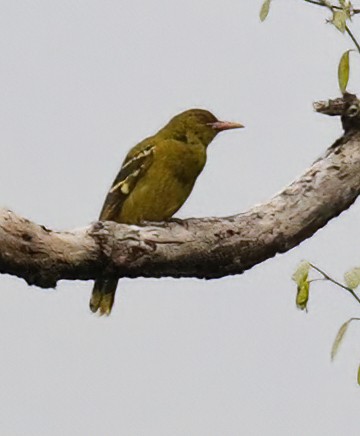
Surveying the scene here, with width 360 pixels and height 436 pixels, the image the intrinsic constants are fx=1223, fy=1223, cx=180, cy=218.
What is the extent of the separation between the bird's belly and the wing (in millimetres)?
48

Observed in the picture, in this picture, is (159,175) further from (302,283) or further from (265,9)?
(302,283)

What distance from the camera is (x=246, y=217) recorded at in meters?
4.08

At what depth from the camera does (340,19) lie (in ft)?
10.6

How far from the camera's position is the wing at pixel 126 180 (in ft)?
19.3

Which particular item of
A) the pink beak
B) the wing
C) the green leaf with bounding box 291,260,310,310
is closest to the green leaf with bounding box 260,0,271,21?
the green leaf with bounding box 291,260,310,310

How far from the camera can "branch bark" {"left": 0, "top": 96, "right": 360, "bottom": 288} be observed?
3.44m

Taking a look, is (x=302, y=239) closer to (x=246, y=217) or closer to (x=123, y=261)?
(x=246, y=217)

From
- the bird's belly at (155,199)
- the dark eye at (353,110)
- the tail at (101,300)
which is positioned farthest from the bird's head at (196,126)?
the dark eye at (353,110)

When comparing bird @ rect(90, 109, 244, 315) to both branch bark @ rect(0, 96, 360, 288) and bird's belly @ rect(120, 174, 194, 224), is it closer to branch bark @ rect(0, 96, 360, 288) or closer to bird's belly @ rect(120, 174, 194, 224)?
bird's belly @ rect(120, 174, 194, 224)

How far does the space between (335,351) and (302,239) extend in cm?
110

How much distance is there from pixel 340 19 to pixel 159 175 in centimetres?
265

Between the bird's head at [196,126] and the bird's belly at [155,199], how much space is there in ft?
1.11

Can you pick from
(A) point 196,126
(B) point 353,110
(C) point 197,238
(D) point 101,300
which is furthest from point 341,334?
(A) point 196,126

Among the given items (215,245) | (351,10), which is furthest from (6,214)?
(351,10)
